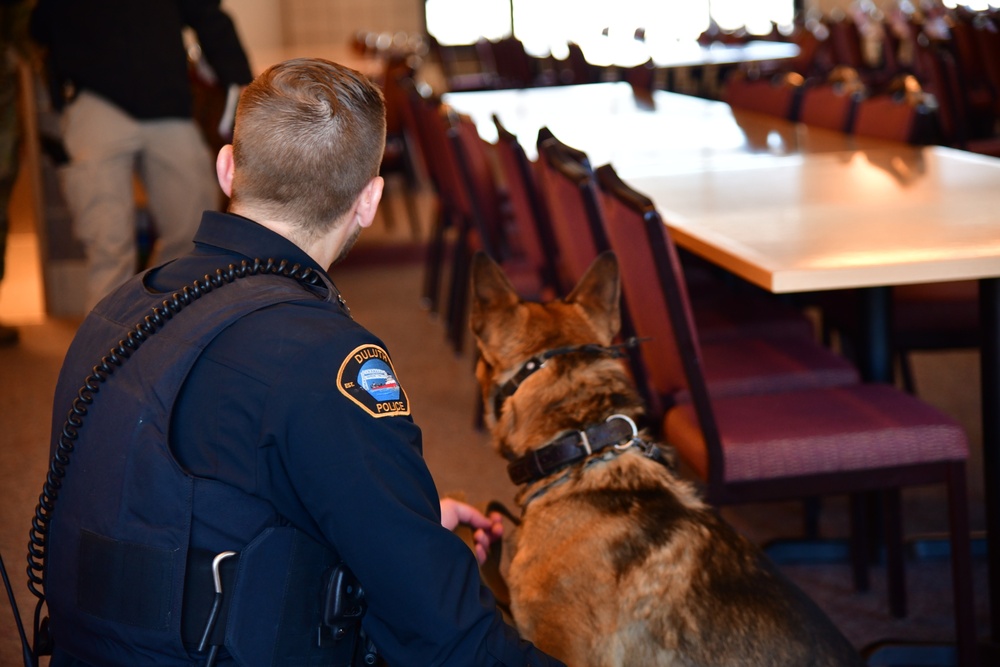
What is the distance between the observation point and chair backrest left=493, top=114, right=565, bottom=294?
2969 millimetres

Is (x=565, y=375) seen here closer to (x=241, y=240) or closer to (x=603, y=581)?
(x=603, y=581)

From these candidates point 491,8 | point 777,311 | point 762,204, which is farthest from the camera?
point 491,8

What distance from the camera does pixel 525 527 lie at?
168 cm

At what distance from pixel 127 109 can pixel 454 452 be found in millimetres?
1686

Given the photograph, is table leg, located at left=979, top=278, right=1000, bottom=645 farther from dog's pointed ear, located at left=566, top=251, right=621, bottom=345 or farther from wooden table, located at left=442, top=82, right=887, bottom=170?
wooden table, located at left=442, top=82, right=887, bottom=170

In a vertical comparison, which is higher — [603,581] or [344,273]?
[603,581]

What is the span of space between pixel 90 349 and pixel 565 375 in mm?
719

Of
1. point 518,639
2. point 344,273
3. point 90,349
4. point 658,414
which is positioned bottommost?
point 344,273

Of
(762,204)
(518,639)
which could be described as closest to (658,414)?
(762,204)

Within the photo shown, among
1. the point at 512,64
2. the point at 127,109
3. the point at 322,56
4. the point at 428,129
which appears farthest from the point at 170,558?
the point at 512,64

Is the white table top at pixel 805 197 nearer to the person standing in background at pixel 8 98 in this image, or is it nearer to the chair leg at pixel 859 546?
the chair leg at pixel 859 546

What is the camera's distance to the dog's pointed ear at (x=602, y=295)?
1.77m

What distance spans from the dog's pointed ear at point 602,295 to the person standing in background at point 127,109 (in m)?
2.51

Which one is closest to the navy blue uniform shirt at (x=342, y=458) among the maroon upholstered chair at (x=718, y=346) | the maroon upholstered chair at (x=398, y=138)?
the maroon upholstered chair at (x=718, y=346)
